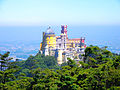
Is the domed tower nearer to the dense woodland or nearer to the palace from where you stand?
the palace

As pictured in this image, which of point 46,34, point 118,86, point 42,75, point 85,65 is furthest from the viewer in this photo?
point 46,34

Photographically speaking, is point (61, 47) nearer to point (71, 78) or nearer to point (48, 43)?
point (48, 43)

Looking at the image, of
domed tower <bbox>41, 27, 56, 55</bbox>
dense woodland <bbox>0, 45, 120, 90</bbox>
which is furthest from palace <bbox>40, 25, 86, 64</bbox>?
dense woodland <bbox>0, 45, 120, 90</bbox>

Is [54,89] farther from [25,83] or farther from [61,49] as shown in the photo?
[61,49]

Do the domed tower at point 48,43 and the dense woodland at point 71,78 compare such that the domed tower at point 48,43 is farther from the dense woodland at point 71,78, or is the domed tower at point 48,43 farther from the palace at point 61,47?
the dense woodland at point 71,78

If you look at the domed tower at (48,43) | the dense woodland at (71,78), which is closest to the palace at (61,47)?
the domed tower at (48,43)

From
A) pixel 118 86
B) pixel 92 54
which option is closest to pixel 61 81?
pixel 118 86

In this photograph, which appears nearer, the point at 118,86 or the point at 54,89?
the point at 118,86

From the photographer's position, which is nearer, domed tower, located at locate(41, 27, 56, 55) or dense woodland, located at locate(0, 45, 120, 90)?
dense woodland, located at locate(0, 45, 120, 90)
